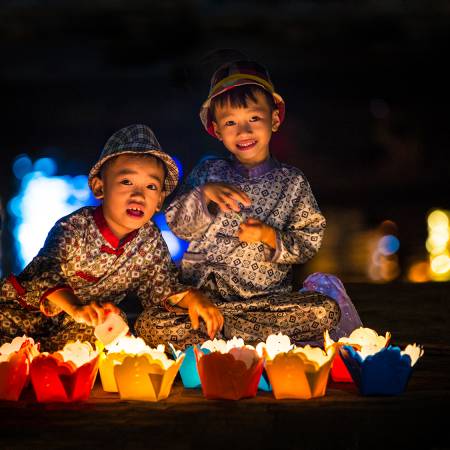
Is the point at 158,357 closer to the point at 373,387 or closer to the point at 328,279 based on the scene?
the point at 373,387

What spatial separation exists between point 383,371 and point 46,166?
6.62 m

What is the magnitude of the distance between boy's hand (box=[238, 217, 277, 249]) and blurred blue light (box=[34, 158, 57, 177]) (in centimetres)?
531

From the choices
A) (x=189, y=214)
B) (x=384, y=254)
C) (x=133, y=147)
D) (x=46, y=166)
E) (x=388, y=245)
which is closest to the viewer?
(x=133, y=147)

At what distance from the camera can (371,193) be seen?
33.3 feet

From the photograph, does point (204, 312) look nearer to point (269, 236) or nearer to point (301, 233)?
point (269, 236)

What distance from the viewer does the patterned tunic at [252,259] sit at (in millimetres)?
3559

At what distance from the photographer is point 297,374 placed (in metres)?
2.71

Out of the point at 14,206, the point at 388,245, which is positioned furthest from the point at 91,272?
the point at 388,245

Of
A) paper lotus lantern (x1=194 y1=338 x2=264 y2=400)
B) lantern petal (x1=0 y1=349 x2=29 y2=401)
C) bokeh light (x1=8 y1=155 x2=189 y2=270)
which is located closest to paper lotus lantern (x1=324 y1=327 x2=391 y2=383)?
paper lotus lantern (x1=194 y1=338 x2=264 y2=400)

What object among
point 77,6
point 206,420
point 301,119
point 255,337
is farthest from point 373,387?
point 301,119

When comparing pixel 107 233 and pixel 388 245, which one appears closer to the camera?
pixel 107 233

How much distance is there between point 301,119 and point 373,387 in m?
7.40

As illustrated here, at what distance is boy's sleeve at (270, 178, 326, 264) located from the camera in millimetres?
3582

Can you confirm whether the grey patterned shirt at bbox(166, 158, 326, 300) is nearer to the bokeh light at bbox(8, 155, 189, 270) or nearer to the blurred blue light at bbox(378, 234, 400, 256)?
the bokeh light at bbox(8, 155, 189, 270)
